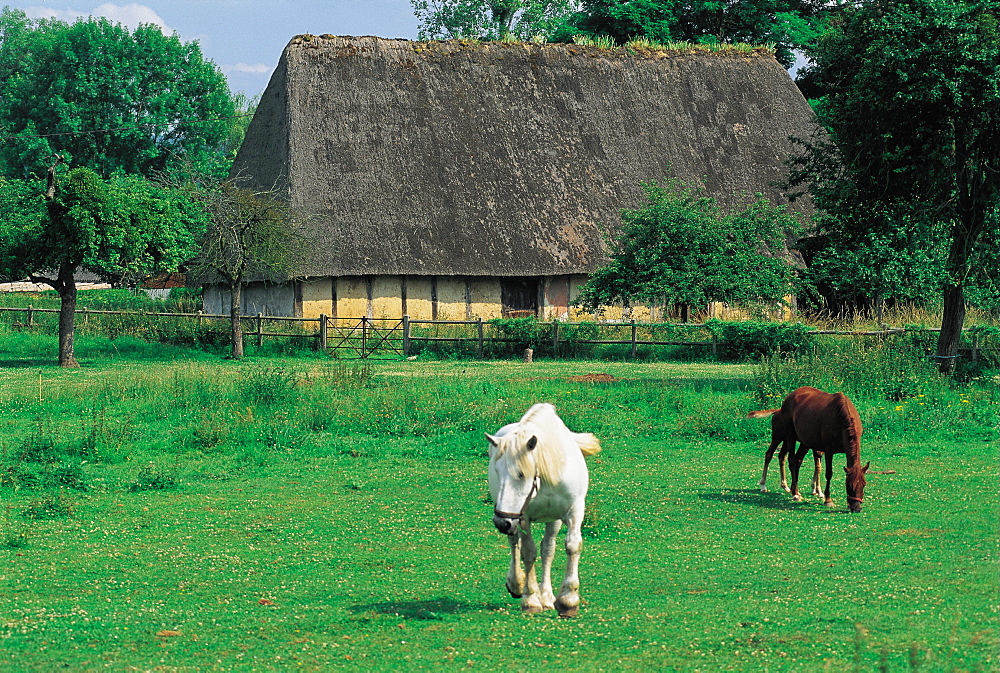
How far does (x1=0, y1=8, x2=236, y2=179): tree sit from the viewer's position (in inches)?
2520

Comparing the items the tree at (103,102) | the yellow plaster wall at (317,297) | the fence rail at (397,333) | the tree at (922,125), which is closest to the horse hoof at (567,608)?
the tree at (922,125)

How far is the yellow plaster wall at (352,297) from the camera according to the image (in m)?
40.8

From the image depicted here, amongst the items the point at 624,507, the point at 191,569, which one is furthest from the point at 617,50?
the point at 191,569

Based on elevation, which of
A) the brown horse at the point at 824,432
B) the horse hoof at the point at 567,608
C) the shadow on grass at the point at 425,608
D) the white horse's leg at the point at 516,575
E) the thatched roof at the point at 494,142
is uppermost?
the thatched roof at the point at 494,142

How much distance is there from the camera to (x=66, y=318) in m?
30.0

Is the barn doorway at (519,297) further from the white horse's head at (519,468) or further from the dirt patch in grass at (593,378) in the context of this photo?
the white horse's head at (519,468)

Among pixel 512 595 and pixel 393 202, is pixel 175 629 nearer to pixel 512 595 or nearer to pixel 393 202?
pixel 512 595

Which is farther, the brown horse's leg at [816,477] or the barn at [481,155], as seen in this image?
the barn at [481,155]

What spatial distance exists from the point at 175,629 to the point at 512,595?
2.53 metres

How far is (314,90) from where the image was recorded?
44.5m

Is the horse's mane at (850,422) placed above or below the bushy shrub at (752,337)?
below

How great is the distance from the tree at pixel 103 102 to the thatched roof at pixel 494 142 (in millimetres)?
20621

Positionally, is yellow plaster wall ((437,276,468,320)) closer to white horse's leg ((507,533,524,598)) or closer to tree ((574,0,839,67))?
tree ((574,0,839,67))

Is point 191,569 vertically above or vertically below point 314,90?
below
